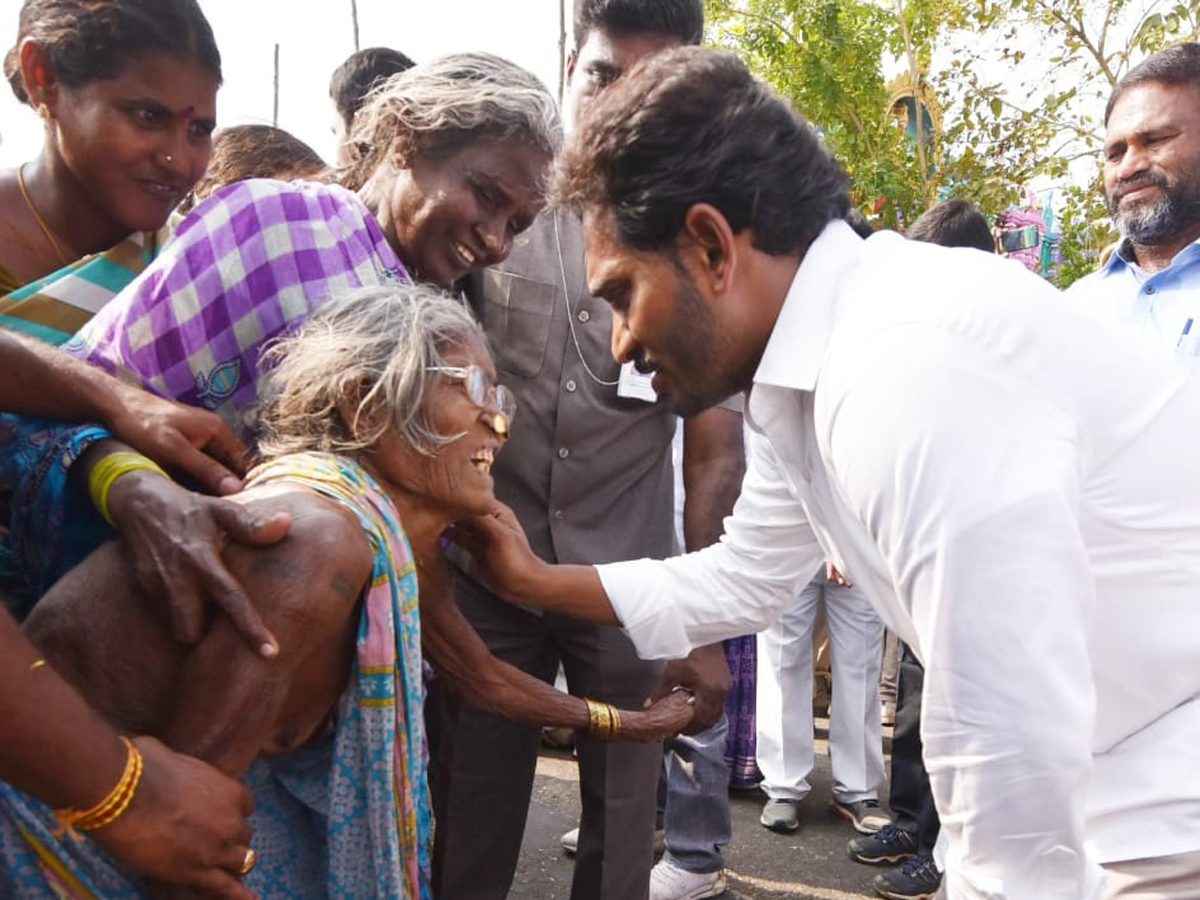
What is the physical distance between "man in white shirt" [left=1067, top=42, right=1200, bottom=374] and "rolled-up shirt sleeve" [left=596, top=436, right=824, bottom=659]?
1841mm

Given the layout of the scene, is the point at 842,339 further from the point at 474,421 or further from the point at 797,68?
the point at 797,68

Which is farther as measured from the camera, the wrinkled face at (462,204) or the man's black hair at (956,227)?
the man's black hair at (956,227)

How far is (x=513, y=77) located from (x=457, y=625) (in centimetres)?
123

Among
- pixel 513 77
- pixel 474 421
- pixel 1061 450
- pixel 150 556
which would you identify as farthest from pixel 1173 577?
pixel 513 77

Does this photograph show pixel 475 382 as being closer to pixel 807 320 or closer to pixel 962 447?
pixel 807 320

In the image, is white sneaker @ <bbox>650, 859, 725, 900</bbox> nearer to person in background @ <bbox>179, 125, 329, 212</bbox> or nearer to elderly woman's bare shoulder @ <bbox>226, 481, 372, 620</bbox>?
elderly woman's bare shoulder @ <bbox>226, 481, 372, 620</bbox>

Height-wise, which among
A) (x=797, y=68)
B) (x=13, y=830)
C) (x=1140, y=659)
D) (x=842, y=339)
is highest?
(x=797, y=68)

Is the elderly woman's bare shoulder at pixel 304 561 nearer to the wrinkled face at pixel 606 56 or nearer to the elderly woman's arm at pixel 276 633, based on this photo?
the elderly woman's arm at pixel 276 633

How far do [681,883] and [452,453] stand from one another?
8.71 ft

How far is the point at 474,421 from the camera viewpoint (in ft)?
7.03

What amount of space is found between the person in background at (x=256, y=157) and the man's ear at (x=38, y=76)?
5.58ft

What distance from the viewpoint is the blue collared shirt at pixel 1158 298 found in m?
3.51

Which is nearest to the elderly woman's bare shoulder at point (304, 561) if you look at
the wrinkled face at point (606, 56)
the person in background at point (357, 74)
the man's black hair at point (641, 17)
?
the wrinkled face at point (606, 56)

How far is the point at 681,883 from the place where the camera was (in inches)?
164
